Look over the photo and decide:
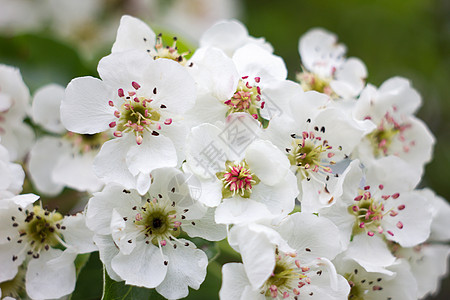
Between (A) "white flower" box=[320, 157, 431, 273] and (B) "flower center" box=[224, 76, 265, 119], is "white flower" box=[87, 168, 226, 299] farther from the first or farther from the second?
(A) "white flower" box=[320, 157, 431, 273]

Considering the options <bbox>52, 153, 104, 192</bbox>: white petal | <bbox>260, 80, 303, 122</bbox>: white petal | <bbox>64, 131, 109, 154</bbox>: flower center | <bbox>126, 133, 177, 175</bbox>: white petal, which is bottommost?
<bbox>52, 153, 104, 192</bbox>: white petal

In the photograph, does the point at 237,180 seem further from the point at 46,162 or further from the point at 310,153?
the point at 46,162

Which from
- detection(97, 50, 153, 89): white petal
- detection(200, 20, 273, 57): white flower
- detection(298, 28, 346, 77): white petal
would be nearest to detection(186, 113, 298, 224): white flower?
detection(97, 50, 153, 89): white petal

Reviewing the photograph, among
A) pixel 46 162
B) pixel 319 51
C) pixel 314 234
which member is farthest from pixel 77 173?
pixel 319 51

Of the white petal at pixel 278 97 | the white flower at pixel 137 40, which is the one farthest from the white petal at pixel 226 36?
the white petal at pixel 278 97

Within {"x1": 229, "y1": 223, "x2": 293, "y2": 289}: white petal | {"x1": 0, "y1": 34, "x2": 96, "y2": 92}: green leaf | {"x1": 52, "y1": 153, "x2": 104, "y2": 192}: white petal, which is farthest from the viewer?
{"x1": 0, "y1": 34, "x2": 96, "y2": 92}: green leaf

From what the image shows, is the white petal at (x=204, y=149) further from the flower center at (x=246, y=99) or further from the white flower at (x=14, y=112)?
the white flower at (x=14, y=112)

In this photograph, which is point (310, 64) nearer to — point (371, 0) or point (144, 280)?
point (144, 280)

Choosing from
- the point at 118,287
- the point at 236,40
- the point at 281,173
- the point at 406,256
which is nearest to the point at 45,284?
the point at 118,287
